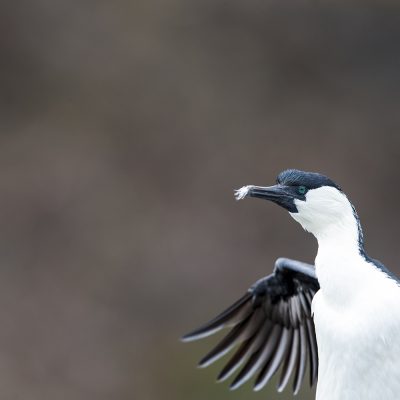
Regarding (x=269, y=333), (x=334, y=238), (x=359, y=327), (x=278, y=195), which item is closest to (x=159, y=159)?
(x=269, y=333)

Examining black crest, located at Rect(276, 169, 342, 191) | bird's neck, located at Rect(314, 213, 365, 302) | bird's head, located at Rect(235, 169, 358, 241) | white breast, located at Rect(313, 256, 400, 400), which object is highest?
black crest, located at Rect(276, 169, 342, 191)

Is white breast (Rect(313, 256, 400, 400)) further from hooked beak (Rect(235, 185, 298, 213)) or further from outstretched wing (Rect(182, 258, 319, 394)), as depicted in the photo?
outstretched wing (Rect(182, 258, 319, 394))

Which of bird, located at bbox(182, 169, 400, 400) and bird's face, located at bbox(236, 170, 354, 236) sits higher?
bird's face, located at bbox(236, 170, 354, 236)

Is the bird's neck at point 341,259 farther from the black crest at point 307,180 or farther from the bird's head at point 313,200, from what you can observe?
the black crest at point 307,180

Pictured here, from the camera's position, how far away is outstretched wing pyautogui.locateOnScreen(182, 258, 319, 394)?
7.58 m

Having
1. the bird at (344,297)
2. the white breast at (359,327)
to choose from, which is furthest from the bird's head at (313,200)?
the white breast at (359,327)

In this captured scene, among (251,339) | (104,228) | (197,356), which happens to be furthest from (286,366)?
(104,228)

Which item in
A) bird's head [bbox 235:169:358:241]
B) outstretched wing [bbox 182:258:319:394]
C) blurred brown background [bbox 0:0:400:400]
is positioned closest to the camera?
bird's head [bbox 235:169:358:241]

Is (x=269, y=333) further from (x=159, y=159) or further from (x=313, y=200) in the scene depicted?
(x=159, y=159)

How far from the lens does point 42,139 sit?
642 inches

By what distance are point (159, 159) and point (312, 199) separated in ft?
32.3

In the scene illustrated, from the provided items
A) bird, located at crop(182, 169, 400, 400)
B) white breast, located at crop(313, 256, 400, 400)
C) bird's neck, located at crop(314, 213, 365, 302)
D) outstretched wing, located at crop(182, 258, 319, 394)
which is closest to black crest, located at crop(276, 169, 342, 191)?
bird, located at crop(182, 169, 400, 400)

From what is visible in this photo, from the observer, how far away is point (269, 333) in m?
7.79

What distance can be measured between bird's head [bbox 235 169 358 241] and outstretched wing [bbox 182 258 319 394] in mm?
1208
